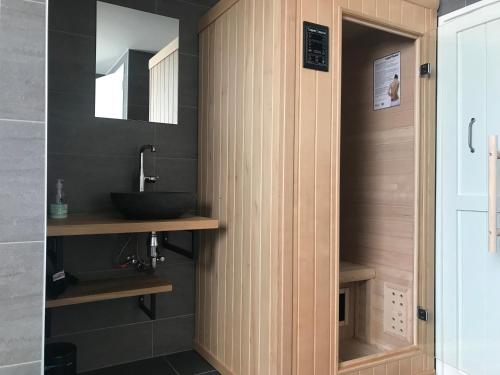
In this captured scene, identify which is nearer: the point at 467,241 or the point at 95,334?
the point at 467,241

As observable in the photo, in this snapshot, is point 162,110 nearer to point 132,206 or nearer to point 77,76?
point 77,76

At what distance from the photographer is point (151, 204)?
192cm

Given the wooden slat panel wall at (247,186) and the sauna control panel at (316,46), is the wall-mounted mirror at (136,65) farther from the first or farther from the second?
the sauna control panel at (316,46)

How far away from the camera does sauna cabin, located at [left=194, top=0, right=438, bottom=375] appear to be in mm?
1762

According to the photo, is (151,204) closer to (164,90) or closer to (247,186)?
(247,186)

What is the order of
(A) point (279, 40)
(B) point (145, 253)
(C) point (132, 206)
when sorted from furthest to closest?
1. (B) point (145, 253)
2. (C) point (132, 206)
3. (A) point (279, 40)

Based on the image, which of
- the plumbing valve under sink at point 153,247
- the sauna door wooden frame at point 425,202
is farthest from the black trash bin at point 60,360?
the sauna door wooden frame at point 425,202

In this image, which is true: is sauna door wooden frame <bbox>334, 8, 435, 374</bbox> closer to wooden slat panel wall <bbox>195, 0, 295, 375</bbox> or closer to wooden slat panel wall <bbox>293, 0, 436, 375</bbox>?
wooden slat panel wall <bbox>293, 0, 436, 375</bbox>

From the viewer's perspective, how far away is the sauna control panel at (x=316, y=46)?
179 cm

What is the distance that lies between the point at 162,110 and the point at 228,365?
1.51 metres

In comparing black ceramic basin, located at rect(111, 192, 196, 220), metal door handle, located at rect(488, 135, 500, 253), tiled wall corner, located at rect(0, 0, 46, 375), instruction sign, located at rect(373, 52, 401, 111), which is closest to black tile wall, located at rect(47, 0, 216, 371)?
black ceramic basin, located at rect(111, 192, 196, 220)

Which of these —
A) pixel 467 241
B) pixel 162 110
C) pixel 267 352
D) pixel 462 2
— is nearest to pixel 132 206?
pixel 162 110

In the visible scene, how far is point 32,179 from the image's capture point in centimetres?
149

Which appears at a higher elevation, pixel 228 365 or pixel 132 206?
pixel 132 206
